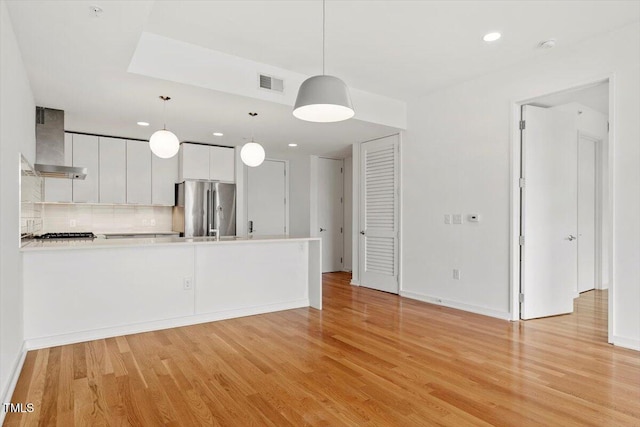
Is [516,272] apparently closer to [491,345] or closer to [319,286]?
[491,345]

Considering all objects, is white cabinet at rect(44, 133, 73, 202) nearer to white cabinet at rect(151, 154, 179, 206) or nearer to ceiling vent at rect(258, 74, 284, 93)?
white cabinet at rect(151, 154, 179, 206)

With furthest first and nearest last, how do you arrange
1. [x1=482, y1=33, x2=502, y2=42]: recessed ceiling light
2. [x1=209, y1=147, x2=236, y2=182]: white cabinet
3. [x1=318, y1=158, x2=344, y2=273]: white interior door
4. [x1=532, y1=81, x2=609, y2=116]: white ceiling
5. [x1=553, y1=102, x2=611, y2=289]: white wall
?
[x1=318, y1=158, x2=344, y2=273]: white interior door
[x1=209, y1=147, x2=236, y2=182]: white cabinet
[x1=553, y1=102, x2=611, y2=289]: white wall
[x1=532, y1=81, x2=609, y2=116]: white ceiling
[x1=482, y1=33, x2=502, y2=42]: recessed ceiling light

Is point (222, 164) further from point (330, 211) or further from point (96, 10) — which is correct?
point (96, 10)

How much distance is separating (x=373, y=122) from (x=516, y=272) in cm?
256

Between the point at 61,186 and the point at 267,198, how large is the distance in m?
3.48

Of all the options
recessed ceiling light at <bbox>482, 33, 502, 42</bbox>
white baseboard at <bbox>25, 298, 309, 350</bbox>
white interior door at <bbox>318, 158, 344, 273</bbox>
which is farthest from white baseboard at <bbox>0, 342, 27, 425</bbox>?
white interior door at <bbox>318, 158, 344, 273</bbox>

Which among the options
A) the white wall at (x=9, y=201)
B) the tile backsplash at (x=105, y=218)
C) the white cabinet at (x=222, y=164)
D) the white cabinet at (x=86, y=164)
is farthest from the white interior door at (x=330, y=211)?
the white wall at (x=9, y=201)

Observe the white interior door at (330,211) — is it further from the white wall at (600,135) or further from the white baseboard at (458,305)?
the white wall at (600,135)

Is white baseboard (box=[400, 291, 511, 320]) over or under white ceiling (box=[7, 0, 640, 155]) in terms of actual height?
under

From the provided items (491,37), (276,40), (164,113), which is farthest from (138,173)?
(491,37)

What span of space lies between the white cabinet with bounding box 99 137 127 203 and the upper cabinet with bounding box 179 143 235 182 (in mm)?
890

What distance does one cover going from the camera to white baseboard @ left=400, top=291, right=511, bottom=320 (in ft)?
14.0

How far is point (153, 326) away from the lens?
12.3 ft

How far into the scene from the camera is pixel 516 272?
4148mm
